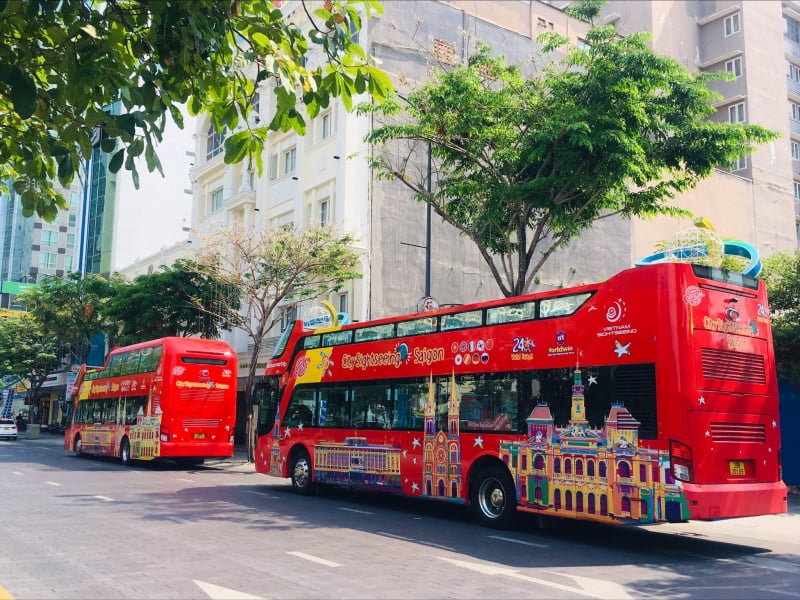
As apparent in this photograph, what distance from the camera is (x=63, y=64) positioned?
5395 millimetres

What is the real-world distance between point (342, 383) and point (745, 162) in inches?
1275

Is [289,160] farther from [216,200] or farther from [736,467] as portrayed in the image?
[736,467]

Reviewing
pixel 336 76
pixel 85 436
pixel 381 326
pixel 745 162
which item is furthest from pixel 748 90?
pixel 336 76

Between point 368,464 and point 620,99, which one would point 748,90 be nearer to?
point 620,99

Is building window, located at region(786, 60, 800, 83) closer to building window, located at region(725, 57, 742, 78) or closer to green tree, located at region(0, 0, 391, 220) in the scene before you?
building window, located at region(725, 57, 742, 78)

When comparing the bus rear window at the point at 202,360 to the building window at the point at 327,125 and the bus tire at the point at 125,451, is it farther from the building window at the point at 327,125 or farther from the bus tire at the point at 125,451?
the building window at the point at 327,125

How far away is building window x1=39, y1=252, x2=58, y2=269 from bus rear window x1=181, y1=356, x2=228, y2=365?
60.6 metres


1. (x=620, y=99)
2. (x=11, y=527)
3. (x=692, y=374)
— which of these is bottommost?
(x=11, y=527)

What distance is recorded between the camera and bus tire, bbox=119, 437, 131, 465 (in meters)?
24.4

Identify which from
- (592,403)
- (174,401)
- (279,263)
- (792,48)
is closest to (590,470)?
(592,403)

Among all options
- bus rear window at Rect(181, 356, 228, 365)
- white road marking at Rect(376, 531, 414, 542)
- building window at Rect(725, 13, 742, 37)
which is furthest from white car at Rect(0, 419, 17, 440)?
building window at Rect(725, 13, 742, 37)

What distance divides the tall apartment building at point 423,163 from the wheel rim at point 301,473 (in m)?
11.5

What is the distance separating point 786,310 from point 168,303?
2276cm

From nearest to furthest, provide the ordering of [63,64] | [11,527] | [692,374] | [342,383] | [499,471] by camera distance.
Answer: [63,64], [692,374], [11,527], [499,471], [342,383]
